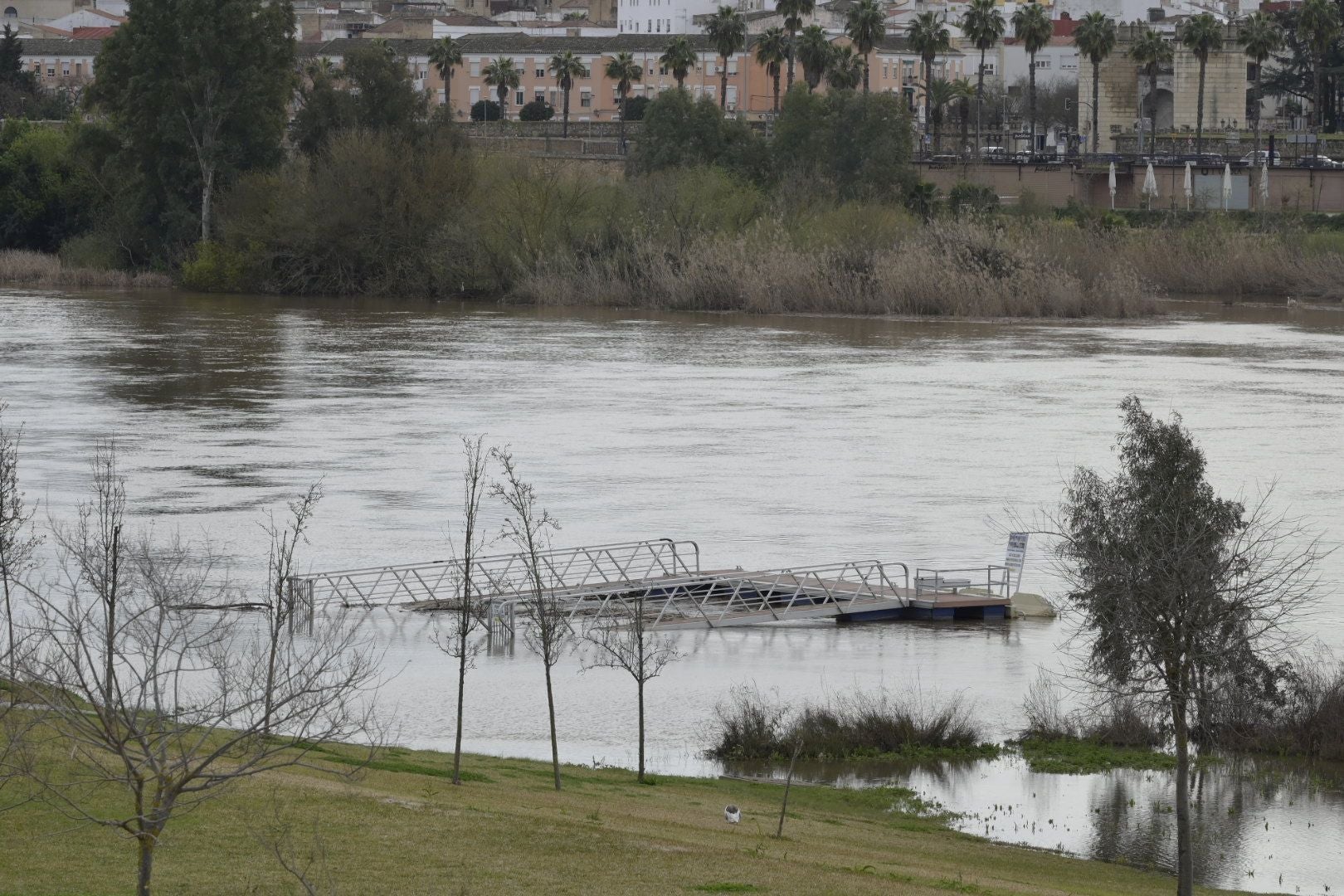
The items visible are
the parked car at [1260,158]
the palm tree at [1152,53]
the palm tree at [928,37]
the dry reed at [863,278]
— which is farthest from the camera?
A: the palm tree at [1152,53]

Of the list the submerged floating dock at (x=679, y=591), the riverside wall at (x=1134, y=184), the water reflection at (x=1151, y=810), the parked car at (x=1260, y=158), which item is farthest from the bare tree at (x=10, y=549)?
the parked car at (x=1260, y=158)

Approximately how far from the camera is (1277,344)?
68125 mm

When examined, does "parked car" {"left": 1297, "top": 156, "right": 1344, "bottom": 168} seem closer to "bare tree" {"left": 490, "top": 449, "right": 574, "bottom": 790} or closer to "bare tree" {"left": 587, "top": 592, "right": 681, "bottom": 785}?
"bare tree" {"left": 490, "top": 449, "right": 574, "bottom": 790}

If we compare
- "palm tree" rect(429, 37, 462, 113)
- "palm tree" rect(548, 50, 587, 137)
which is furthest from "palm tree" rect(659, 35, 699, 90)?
"palm tree" rect(429, 37, 462, 113)

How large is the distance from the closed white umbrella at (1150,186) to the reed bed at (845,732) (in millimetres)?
71240

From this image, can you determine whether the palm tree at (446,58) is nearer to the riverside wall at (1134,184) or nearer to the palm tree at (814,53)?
the palm tree at (814,53)

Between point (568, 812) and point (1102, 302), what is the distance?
200 feet

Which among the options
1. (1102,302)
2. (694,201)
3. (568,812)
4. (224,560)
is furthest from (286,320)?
(568,812)

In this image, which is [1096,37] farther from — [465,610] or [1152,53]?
[465,610]

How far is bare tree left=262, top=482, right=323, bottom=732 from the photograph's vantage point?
2370 centimetres

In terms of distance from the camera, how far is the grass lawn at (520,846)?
17016 mm

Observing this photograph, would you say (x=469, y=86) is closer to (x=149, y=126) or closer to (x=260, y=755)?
(x=149, y=126)

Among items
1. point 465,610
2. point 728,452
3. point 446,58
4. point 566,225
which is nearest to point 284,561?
point 465,610

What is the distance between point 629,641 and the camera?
28891mm
